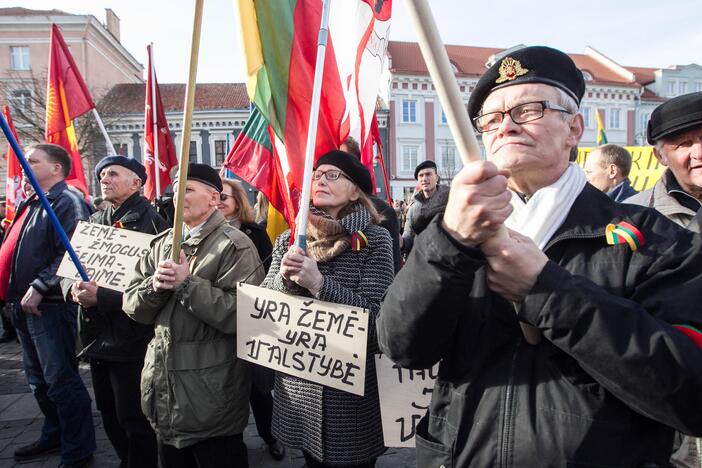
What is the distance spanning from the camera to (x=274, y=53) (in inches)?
107

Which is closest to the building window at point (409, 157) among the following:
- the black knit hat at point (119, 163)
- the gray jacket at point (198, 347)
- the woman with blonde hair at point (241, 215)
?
the woman with blonde hair at point (241, 215)

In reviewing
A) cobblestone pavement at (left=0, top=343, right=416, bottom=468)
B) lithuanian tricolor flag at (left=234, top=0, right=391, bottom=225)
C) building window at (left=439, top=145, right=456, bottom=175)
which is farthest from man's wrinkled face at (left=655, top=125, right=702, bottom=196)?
building window at (left=439, top=145, right=456, bottom=175)

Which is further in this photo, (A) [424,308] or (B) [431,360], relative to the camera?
(B) [431,360]

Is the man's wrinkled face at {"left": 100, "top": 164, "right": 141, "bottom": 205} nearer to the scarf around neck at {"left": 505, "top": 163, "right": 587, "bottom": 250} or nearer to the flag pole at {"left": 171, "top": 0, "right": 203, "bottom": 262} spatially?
the flag pole at {"left": 171, "top": 0, "right": 203, "bottom": 262}

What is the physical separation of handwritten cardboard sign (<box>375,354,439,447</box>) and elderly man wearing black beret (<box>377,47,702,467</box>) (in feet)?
2.62

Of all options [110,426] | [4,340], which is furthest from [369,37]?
[4,340]

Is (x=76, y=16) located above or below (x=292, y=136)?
above

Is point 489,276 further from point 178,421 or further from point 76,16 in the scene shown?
point 76,16

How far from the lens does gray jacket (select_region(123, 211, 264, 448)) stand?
7.55 ft

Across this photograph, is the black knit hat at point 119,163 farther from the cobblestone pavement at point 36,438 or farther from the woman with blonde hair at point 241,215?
the cobblestone pavement at point 36,438

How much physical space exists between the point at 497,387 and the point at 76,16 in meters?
43.4

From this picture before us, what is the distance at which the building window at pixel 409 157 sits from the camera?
33656mm

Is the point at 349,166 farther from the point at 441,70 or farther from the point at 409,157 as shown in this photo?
the point at 409,157

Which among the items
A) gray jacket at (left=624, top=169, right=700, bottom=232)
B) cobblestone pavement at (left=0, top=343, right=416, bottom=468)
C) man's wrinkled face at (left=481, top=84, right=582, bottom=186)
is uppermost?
man's wrinkled face at (left=481, top=84, right=582, bottom=186)
